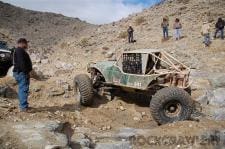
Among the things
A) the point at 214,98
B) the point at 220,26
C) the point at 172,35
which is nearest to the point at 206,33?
the point at 220,26

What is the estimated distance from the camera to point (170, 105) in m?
10.8

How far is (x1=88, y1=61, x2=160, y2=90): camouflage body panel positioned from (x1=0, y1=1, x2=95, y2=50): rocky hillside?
30686 millimetres

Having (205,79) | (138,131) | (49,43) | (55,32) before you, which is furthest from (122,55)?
(55,32)

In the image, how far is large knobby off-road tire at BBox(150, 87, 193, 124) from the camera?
10.7 m

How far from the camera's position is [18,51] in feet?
32.4

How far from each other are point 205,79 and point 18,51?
7386mm

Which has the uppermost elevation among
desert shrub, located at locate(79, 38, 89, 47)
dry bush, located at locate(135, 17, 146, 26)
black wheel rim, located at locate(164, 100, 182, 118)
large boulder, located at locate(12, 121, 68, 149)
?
dry bush, located at locate(135, 17, 146, 26)

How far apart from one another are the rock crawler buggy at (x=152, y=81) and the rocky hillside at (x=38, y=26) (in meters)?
30.9

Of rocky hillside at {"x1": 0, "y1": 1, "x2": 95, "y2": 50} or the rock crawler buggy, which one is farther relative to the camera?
rocky hillside at {"x1": 0, "y1": 1, "x2": 95, "y2": 50}

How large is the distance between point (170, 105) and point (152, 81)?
1018 millimetres

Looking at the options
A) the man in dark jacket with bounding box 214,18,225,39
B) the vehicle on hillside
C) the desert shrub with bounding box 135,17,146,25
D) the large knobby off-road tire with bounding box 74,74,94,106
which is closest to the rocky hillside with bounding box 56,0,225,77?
the desert shrub with bounding box 135,17,146,25

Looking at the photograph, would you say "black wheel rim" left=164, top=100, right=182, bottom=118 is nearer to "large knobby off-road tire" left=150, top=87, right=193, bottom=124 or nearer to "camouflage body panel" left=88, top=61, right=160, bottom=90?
"large knobby off-road tire" left=150, top=87, right=193, bottom=124

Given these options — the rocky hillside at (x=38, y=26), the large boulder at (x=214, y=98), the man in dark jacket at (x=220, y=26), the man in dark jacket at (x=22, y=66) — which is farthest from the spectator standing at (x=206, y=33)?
the rocky hillside at (x=38, y=26)

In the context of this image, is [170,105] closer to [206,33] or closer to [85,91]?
[85,91]
